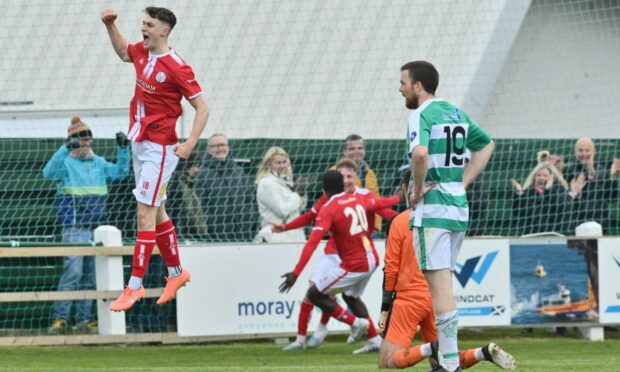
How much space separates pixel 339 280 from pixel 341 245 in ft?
1.16

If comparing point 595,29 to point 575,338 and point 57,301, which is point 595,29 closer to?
point 575,338

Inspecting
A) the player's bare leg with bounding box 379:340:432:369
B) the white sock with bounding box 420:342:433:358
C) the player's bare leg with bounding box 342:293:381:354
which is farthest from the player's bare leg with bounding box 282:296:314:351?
the white sock with bounding box 420:342:433:358

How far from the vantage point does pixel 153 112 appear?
9.68 m

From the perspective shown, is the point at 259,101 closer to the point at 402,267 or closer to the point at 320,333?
the point at 320,333

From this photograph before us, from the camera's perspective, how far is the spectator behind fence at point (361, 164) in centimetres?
1448

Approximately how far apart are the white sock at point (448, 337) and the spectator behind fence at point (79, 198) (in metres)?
5.72

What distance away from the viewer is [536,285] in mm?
14930

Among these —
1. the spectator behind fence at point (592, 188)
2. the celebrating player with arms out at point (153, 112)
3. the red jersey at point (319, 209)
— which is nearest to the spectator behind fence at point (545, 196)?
the spectator behind fence at point (592, 188)

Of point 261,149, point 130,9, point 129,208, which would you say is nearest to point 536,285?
point 261,149

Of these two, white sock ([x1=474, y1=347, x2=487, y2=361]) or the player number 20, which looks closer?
white sock ([x1=474, y1=347, x2=487, y2=361])

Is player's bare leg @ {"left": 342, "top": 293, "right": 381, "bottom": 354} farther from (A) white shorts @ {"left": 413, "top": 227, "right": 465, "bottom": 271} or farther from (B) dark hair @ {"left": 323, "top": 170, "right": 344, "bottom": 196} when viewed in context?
(A) white shorts @ {"left": 413, "top": 227, "right": 465, "bottom": 271}

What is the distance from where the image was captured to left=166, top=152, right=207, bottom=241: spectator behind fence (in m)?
14.6

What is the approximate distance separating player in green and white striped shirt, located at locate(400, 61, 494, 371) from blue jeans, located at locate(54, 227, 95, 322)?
630 centimetres

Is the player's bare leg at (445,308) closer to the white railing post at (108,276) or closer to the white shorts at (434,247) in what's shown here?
the white shorts at (434,247)
